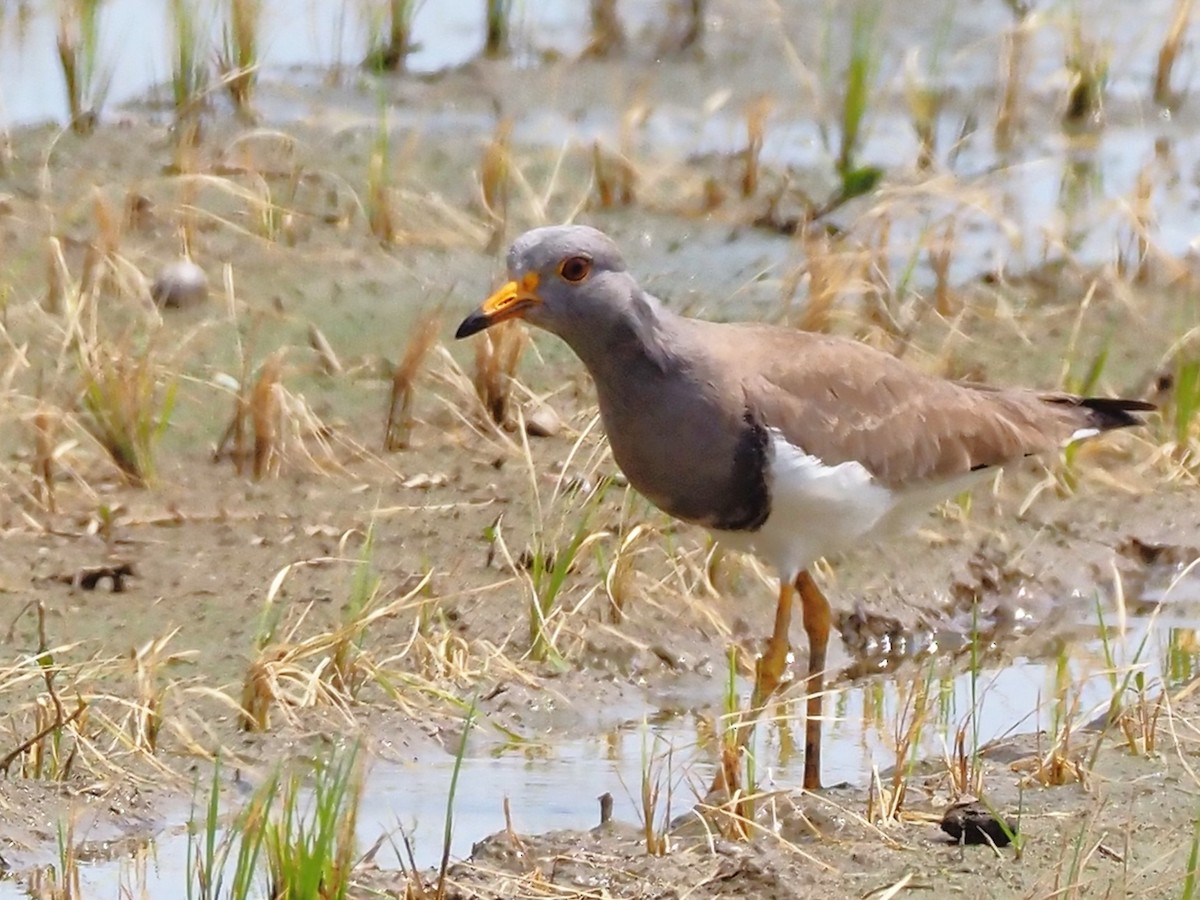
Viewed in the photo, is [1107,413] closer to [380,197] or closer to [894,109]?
[380,197]

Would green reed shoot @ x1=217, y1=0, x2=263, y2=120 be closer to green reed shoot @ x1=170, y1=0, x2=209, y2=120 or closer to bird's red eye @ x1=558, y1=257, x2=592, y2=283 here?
green reed shoot @ x1=170, y1=0, x2=209, y2=120

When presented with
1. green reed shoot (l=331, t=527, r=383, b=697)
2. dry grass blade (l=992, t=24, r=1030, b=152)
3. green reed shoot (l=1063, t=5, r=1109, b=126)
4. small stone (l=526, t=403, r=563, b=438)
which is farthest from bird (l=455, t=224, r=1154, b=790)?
green reed shoot (l=1063, t=5, r=1109, b=126)

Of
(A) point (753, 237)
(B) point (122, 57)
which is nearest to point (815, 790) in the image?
(A) point (753, 237)

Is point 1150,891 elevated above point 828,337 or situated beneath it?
situated beneath

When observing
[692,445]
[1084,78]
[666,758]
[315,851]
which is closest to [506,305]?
[692,445]

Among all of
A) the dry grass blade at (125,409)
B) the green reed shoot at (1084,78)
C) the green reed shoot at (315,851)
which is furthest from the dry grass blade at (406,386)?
the green reed shoot at (1084,78)

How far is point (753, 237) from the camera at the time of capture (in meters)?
9.27

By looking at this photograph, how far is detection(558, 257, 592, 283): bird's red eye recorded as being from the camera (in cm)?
543

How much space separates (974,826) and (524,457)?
2685 millimetres

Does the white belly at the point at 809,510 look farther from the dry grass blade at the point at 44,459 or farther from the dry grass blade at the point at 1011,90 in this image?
the dry grass blade at the point at 1011,90

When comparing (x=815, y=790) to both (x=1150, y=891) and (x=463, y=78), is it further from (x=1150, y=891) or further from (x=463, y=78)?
(x=463, y=78)

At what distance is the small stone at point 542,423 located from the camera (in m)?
7.43

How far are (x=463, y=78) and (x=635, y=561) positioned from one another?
4521 millimetres

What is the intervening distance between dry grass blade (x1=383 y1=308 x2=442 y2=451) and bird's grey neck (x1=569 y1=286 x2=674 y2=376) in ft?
5.92
